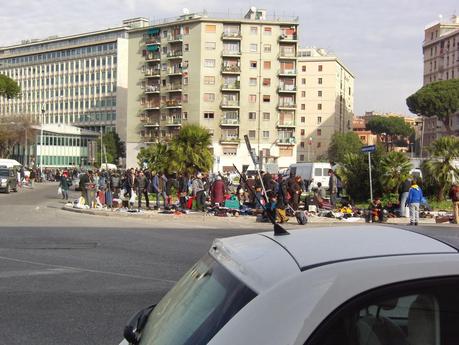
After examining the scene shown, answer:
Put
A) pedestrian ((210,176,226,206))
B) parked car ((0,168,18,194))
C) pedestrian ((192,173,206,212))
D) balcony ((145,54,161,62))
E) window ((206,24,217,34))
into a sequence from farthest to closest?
1. balcony ((145,54,161,62))
2. window ((206,24,217,34))
3. parked car ((0,168,18,194))
4. pedestrian ((192,173,206,212))
5. pedestrian ((210,176,226,206))

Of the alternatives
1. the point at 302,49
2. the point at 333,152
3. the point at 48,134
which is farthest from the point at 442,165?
the point at 302,49

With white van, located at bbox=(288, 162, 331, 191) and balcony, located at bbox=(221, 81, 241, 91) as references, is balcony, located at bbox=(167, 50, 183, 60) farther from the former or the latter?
white van, located at bbox=(288, 162, 331, 191)

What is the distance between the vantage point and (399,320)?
6.52ft

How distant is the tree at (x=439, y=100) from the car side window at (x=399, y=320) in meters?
92.3

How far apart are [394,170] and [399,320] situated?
75.5 ft

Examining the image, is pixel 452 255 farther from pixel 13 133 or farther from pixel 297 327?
pixel 13 133

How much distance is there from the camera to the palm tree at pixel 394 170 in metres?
24.0

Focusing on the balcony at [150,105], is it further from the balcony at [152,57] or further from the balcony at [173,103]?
the balcony at [152,57]

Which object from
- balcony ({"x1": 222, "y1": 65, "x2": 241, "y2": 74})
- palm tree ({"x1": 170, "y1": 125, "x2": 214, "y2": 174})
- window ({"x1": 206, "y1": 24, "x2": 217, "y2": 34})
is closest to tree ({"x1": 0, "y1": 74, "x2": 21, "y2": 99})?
window ({"x1": 206, "y1": 24, "x2": 217, "y2": 34})

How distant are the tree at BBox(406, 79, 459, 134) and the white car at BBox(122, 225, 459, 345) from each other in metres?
92.3

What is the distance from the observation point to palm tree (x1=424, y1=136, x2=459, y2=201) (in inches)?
953

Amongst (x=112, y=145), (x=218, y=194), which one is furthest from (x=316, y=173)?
(x=112, y=145)

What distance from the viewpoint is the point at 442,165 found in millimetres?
24203

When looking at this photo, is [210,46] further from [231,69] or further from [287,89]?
[287,89]
